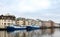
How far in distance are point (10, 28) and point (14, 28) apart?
2.49 meters

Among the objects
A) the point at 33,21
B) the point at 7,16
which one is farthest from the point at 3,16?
the point at 33,21

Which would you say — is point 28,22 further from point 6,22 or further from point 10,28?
point 10,28

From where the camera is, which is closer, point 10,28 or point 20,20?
point 10,28

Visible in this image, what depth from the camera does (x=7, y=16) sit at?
111062mm

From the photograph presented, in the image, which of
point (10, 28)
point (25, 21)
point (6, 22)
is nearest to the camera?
point (10, 28)

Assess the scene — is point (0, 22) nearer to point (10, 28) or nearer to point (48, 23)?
point (10, 28)

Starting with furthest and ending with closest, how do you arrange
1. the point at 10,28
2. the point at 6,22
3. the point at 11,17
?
1. the point at 11,17
2. the point at 6,22
3. the point at 10,28

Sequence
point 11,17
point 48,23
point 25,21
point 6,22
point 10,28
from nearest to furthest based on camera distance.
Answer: point 10,28, point 6,22, point 11,17, point 25,21, point 48,23

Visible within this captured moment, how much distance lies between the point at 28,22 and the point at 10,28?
58468 millimetres

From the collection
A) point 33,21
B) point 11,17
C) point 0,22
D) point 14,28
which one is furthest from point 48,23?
point 14,28

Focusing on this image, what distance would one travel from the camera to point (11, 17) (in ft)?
364

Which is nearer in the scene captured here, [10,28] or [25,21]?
[10,28]

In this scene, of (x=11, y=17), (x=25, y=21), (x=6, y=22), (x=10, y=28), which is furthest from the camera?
(x=25, y=21)

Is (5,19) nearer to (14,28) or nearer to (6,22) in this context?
(6,22)
